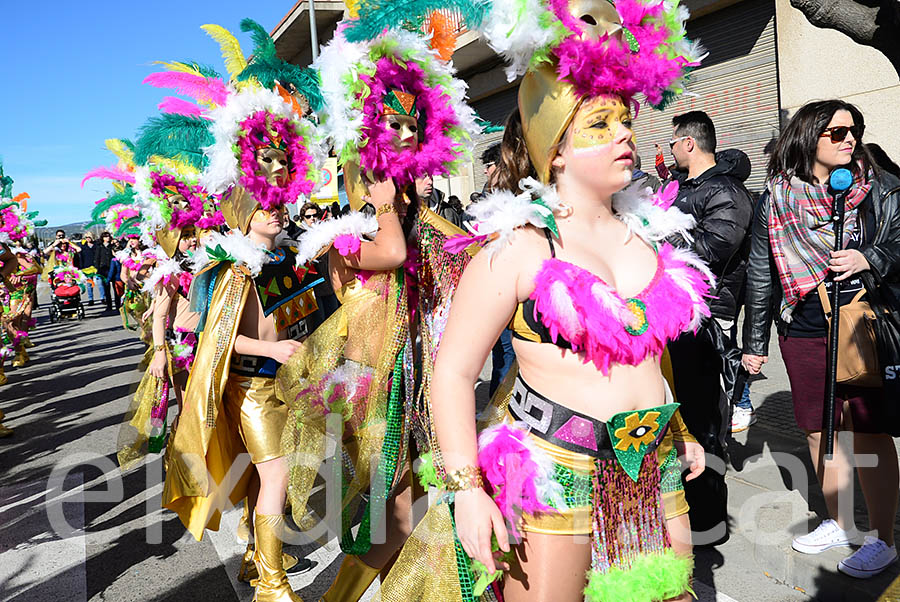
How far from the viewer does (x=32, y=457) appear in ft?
20.6

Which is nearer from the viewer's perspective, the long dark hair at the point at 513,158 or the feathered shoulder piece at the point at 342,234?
the long dark hair at the point at 513,158

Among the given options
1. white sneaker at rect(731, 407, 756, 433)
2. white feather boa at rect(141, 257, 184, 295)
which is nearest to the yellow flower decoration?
white sneaker at rect(731, 407, 756, 433)

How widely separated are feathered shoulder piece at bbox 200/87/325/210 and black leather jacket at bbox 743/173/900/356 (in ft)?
7.39

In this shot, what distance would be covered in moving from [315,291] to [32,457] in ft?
13.5

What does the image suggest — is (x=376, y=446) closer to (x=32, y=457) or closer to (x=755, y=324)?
(x=755, y=324)

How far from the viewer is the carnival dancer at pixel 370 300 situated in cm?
294

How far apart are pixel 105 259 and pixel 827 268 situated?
888 inches

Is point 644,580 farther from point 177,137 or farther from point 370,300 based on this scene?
point 177,137

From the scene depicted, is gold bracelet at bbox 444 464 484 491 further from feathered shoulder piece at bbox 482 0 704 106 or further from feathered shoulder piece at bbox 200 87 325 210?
feathered shoulder piece at bbox 200 87 325 210

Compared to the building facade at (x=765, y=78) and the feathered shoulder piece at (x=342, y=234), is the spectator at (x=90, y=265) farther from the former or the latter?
the feathered shoulder piece at (x=342, y=234)

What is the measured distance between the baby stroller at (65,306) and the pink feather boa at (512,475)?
827 inches

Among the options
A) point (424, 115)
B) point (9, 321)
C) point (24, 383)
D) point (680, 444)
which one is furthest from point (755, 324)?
point (9, 321)

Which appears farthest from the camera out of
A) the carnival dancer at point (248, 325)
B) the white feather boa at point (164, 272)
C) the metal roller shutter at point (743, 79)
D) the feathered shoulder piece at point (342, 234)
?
the metal roller shutter at point (743, 79)

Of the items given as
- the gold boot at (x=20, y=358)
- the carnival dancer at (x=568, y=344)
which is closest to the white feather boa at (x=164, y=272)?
the carnival dancer at (x=568, y=344)
